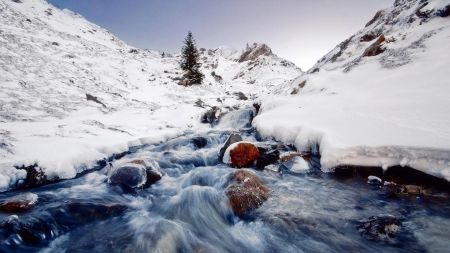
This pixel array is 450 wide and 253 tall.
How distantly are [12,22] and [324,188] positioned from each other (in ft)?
105

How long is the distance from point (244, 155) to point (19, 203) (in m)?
4.54

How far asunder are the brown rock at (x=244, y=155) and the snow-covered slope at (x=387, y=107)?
1187 millimetres

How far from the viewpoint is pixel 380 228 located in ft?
9.38

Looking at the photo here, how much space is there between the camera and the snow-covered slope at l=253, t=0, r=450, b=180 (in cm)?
351

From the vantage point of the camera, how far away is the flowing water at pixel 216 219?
276cm

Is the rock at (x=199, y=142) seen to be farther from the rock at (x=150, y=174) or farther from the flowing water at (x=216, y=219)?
the flowing water at (x=216, y=219)

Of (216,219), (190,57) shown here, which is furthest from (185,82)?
(216,219)

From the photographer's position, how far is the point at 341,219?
319 cm

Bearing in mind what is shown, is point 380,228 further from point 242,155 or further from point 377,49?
point 377,49

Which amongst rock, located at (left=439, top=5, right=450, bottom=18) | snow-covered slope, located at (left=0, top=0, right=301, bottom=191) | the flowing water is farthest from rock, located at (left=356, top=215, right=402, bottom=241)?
rock, located at (left=439, top=5, right=450, bottom=18)

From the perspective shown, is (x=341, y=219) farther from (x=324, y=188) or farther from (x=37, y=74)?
(x=37, y=74)

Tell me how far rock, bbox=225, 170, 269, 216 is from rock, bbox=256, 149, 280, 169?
45.4 inches

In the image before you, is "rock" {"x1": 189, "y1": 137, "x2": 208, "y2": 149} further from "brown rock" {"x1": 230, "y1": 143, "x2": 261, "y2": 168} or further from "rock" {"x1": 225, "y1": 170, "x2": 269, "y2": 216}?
"rock" {"x1": 225, "y1": 170, "x2": 269, "y2": 216}

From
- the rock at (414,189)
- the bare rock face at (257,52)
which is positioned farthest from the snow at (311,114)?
the bare rock face at (257,52)
